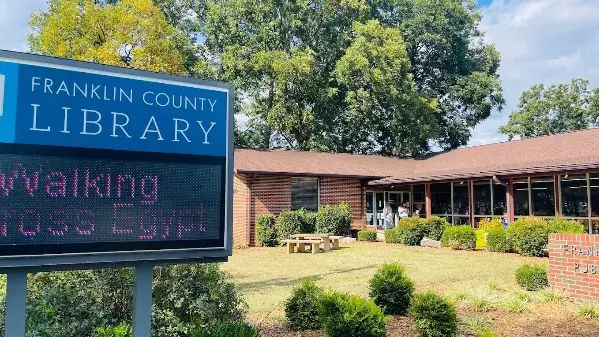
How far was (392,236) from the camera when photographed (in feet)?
67.8

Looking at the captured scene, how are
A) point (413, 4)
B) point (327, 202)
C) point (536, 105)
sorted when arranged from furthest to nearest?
point (536, 105), point (413, 4), point (327, 202)

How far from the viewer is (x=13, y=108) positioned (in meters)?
3.81

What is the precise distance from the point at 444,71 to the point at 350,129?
934 centimetres

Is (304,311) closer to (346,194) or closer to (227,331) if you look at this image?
(227,331)

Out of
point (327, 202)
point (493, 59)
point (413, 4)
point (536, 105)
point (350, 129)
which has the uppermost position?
point (413, 4)

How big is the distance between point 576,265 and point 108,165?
7458mm

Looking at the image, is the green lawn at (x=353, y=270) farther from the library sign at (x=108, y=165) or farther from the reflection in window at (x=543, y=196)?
the reflection in window at (x=543, y=196)

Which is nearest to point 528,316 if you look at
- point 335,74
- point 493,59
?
point 335,74

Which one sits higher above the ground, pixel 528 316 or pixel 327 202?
pixel 327 202

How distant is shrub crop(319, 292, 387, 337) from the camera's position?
17.0 ft

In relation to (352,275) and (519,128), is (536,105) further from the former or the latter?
(352,275)

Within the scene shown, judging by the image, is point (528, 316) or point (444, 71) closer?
point (528, 316)

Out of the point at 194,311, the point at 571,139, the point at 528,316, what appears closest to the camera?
the point at 194,311

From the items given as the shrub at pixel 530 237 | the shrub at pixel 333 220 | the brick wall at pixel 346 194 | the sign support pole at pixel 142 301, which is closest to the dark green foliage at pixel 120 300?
the sign support pole at pixel 142 301
